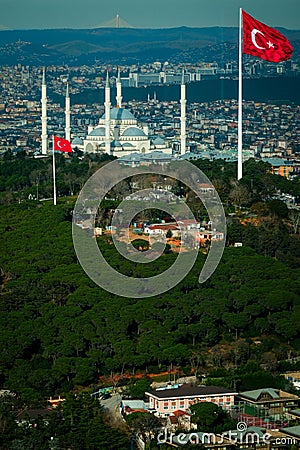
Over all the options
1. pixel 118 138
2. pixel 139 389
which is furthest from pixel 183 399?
pixel 118 138

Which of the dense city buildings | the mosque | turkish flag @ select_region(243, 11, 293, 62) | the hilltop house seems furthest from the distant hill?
the hilltop house

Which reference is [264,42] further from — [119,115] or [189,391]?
[119,115]

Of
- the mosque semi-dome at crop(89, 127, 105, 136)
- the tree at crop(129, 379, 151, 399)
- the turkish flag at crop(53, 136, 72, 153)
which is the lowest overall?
the tree at crop(129, 379, 151, 399)

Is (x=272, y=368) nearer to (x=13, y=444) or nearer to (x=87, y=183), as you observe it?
(x=13, y=444)

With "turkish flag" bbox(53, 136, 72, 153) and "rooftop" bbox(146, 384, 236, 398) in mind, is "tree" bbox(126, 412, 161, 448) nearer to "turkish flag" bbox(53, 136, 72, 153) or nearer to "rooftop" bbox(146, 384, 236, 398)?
"rooftop" bbox(146, 384, 236, 398)

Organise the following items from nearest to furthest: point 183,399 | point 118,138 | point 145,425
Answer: point 145,425, point 183,399, point 118,138

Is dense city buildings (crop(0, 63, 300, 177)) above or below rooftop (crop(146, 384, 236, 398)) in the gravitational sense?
above
